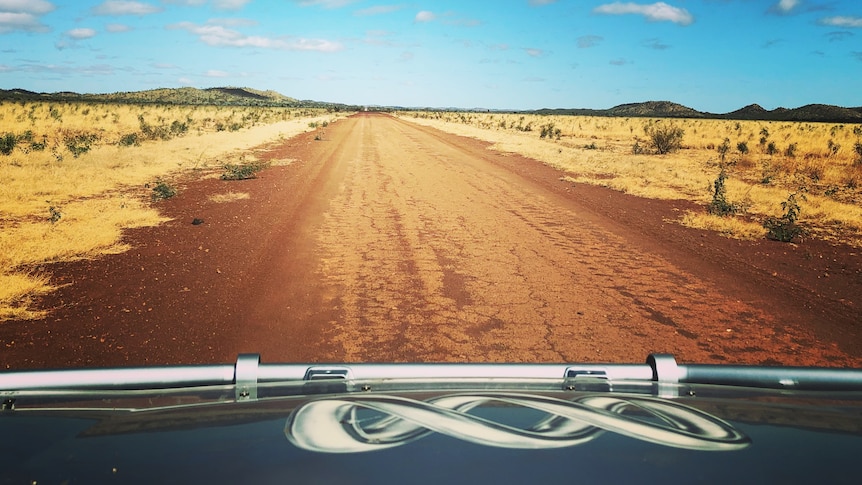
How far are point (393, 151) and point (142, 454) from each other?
20.1 m

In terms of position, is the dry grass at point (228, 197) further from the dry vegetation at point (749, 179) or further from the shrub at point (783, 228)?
the shrub at point (783, 228)

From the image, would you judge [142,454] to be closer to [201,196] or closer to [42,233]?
[42,233]

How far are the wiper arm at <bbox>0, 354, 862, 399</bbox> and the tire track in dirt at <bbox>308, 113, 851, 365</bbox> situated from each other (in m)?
2.44

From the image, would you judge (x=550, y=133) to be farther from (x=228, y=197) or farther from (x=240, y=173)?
(x=228, y=197)

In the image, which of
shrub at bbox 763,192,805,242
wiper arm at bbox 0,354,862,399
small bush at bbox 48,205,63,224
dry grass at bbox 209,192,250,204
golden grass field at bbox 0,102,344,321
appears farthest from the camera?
dry grass at bbox 209,192,250,204

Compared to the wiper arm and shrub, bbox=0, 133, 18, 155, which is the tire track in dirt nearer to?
the wiper arm

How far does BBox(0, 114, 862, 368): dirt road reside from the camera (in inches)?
179

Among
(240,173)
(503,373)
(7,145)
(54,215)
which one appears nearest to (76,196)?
(54,215)

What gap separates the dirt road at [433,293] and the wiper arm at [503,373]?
8.07ft

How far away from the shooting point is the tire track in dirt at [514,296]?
460cm

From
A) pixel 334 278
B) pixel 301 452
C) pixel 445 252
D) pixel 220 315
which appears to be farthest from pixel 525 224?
pixel 301 452

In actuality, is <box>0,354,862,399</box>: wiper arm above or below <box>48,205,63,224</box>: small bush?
above

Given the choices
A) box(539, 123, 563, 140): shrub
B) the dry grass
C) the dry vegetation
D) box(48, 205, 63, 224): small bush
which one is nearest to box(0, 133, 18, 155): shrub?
box(48, 205, 63, 224): small bush

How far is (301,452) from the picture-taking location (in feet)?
4.16
